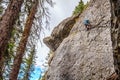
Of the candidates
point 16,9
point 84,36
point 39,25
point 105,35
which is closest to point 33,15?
point 39,25

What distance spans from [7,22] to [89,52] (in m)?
7.51

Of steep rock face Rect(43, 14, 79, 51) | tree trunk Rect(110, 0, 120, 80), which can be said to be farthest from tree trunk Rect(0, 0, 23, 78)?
steep rock face Rect(43, 14, 79, 51)

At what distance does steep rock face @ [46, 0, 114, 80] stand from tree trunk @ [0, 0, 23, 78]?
633cm

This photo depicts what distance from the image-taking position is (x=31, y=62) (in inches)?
1916

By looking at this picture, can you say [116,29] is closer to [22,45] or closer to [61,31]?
[22,45]

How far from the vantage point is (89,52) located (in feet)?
49.0

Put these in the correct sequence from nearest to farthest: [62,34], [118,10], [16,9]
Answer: [118,10] < [16,9] < [62,34]

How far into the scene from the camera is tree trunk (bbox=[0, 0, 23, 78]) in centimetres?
801

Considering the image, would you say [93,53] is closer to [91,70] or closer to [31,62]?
[91,70]

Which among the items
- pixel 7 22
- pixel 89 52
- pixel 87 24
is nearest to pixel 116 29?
pixel 7 22

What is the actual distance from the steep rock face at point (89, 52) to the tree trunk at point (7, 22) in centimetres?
633

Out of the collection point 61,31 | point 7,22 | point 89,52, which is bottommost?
point 89,52

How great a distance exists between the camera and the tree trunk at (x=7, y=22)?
8.01 metres

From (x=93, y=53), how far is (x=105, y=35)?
131 cm
